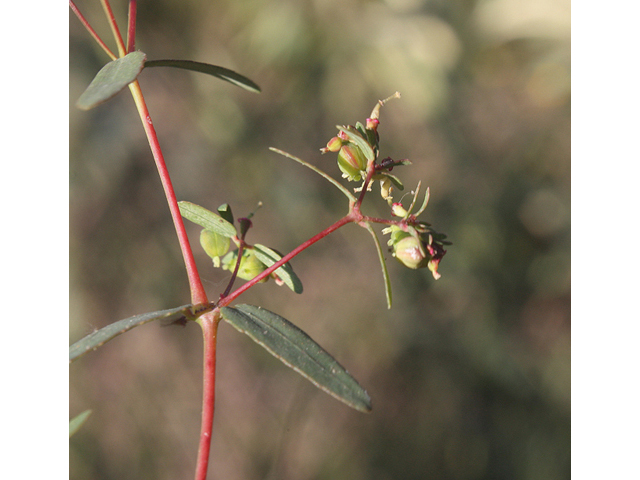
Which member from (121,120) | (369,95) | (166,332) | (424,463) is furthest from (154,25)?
(424,463)

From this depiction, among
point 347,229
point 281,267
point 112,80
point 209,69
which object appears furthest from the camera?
point 347,229

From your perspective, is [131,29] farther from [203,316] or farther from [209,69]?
[203,316]

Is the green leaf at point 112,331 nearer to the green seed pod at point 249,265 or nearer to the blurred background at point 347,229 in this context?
the green seed pod at point 249,265

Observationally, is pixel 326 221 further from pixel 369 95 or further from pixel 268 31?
pixel 268 31

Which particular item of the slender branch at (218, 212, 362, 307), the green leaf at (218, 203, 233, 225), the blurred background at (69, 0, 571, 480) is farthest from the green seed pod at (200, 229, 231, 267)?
the blurred background at (69, 0, 571, 480)

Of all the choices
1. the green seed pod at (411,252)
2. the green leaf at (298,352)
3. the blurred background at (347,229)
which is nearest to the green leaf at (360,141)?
the green seed pod at (411,252)

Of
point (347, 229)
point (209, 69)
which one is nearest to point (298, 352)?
point (209, 69)

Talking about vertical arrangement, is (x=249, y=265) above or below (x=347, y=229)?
below
